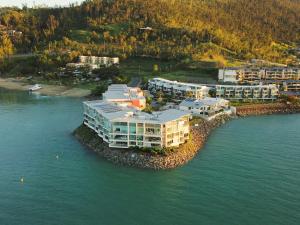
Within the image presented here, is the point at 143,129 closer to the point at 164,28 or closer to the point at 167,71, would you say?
the point at 167,71

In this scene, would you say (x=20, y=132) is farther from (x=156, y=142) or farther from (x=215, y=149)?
(x=215, y=149)

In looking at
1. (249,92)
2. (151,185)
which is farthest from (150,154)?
(249,92)

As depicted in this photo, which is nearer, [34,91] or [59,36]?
[34,91]

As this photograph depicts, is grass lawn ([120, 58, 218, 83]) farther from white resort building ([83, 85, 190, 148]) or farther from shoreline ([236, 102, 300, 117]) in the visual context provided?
white resort building ([83, 85, 190, 148])

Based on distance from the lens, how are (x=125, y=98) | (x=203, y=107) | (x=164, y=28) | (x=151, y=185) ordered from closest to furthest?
(x=151, y=185)
(x=125, y=98)
(x=203, y=107)
(x=164, y=28)

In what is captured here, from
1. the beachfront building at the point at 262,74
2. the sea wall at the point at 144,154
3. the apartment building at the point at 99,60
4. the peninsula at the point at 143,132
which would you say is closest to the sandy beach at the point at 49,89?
the apartment building at the point at 99,60

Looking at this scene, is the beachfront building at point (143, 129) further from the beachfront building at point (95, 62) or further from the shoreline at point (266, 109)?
the beachfront building at point (95, 62)

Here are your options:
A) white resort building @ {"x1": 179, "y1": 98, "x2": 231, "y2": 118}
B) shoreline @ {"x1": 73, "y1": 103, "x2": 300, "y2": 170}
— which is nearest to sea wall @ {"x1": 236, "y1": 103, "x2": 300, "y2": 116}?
white resort building @ {"x1": 179, "y1": 98, "x2": 231, "y2": 118}

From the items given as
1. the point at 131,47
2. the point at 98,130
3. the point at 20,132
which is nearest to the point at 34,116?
the point at 20,132
